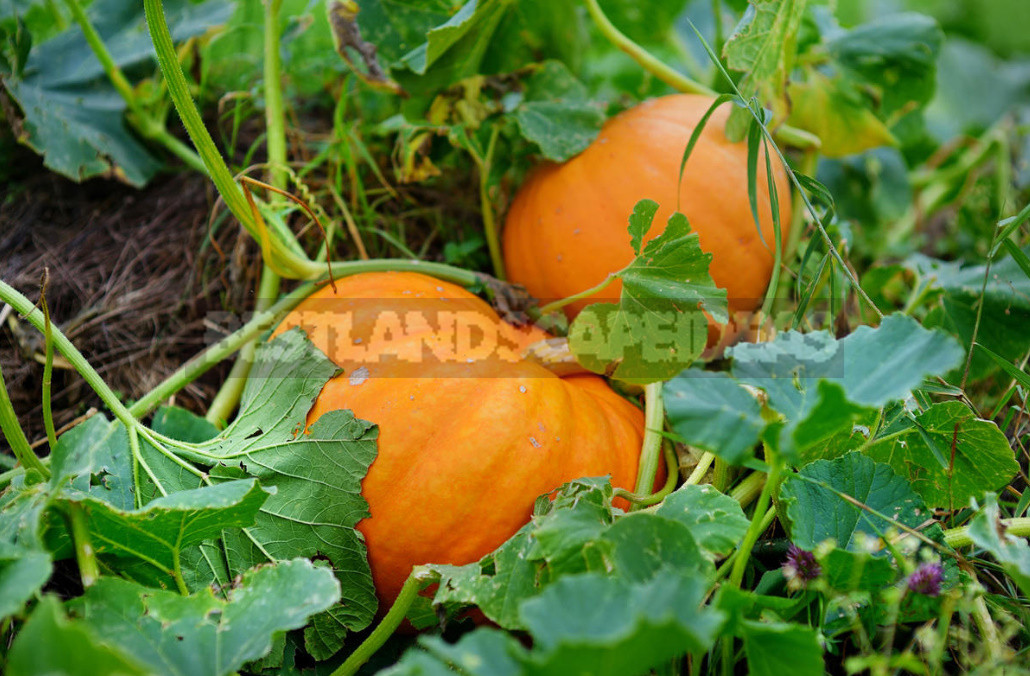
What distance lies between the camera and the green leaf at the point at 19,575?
63 cm

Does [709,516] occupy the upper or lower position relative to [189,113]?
lower

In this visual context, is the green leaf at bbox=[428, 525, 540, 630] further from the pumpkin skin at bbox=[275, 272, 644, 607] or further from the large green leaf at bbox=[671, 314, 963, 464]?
the large green leaf at bbox=[671, 314, 963, 464]

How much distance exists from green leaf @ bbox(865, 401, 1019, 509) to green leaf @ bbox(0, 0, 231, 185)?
141 centimetres

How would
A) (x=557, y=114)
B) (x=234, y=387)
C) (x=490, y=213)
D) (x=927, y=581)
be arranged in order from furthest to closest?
(x=490, y=213), (x=557, y=114), (x=234, y=387), (x=927, y=581)

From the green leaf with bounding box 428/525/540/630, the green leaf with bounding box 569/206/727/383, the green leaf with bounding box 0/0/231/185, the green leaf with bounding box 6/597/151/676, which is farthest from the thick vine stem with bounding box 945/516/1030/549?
the green leaf with bounding box 0/0/231/185

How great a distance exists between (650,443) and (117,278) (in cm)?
105

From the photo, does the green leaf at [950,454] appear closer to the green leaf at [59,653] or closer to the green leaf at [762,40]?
the green leaf at [762,40]

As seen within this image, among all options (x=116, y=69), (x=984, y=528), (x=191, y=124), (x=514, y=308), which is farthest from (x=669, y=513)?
(x=116, y=69)

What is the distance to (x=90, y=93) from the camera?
1.50 m

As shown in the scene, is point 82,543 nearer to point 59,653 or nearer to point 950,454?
point 59,653

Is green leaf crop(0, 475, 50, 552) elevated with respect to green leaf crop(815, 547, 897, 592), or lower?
elevated

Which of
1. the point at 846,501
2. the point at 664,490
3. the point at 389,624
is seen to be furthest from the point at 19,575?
the point at 846,501

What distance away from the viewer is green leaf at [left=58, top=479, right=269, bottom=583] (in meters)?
0.76

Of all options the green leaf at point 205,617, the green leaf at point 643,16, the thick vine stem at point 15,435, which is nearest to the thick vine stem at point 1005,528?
the green leaf at point 205,617
